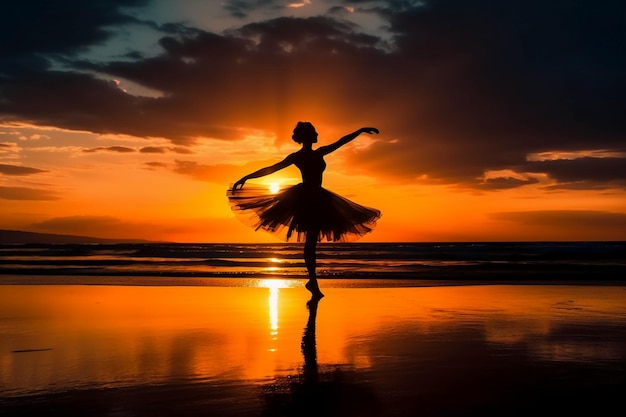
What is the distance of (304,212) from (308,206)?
5.5 inches

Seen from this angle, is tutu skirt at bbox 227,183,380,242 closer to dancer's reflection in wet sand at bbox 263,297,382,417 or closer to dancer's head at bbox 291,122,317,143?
dancer's head at bbox 291,122,317,143

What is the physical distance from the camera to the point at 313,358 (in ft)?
18.8

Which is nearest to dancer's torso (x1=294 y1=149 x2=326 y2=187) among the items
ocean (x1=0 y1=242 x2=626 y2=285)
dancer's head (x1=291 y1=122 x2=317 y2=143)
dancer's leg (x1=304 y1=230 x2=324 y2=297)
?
dancer's head (x1=291 y1=122 x2=317 y2=143)

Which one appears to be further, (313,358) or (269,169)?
(269,169)

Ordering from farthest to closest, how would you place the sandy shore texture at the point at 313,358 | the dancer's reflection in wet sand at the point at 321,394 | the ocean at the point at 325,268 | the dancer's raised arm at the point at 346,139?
the ocean at the point at 325,268
the dancer's raised arm at the point at 346,139
the sandy shore texture at the point at 313,358
the dancer's reflection in wet sand at the point at 321,394

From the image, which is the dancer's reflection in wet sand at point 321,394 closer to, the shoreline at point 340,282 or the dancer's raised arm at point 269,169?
the dancer's raised arm at point 269,169

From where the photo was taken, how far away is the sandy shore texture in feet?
13.5

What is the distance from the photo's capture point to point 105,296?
39.5ft

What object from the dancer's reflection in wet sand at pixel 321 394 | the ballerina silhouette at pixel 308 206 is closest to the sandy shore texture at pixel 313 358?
the dancer's reflection in wet sand at pixel 321 394

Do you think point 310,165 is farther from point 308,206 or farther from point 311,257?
point 311,257

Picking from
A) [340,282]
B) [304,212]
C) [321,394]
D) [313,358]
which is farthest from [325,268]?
[321,394]

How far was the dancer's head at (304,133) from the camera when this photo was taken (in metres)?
11.6

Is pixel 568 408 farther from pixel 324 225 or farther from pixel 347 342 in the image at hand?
pixel 324 225

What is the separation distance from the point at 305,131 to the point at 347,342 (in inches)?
229
